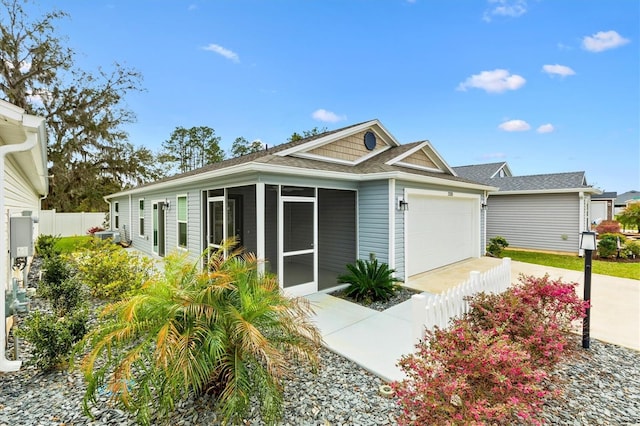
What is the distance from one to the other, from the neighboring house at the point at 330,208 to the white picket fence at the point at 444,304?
2503mm

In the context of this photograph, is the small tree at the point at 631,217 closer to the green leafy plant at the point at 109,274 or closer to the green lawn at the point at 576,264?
the green lawn at the point at 576,264

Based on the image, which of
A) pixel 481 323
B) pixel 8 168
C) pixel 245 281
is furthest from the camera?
pixel 8 168

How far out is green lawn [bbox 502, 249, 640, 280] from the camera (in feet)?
29.9

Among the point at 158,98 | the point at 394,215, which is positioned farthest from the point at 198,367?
the point at 158,98

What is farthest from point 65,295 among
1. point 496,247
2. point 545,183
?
point 545,183

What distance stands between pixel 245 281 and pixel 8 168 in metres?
5.68

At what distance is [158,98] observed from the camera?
21641 millimetres

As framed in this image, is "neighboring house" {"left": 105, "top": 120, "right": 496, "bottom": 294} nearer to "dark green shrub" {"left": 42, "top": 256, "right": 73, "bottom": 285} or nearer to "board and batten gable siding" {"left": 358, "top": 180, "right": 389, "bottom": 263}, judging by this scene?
"board and batten gable siding" {"left": 358, "top": 180, "right": 389, "bottom": 263}

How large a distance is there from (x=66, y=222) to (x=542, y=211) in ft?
89.8

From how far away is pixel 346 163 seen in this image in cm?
898

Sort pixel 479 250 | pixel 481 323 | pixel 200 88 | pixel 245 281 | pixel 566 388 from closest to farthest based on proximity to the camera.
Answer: pixel 245 281, pixel 566 388, pixel 481 323, pixel 479 250, pixel 200 88

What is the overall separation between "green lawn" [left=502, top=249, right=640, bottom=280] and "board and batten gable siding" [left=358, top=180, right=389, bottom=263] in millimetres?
7040

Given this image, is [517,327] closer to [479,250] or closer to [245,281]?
[245,281]

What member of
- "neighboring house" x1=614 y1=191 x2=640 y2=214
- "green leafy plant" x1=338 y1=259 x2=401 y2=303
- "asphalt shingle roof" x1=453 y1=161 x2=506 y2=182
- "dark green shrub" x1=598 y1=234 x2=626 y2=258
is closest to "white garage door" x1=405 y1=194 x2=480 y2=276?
"green leafy plant" x1=338 y1=259 x2=401 y2=303
